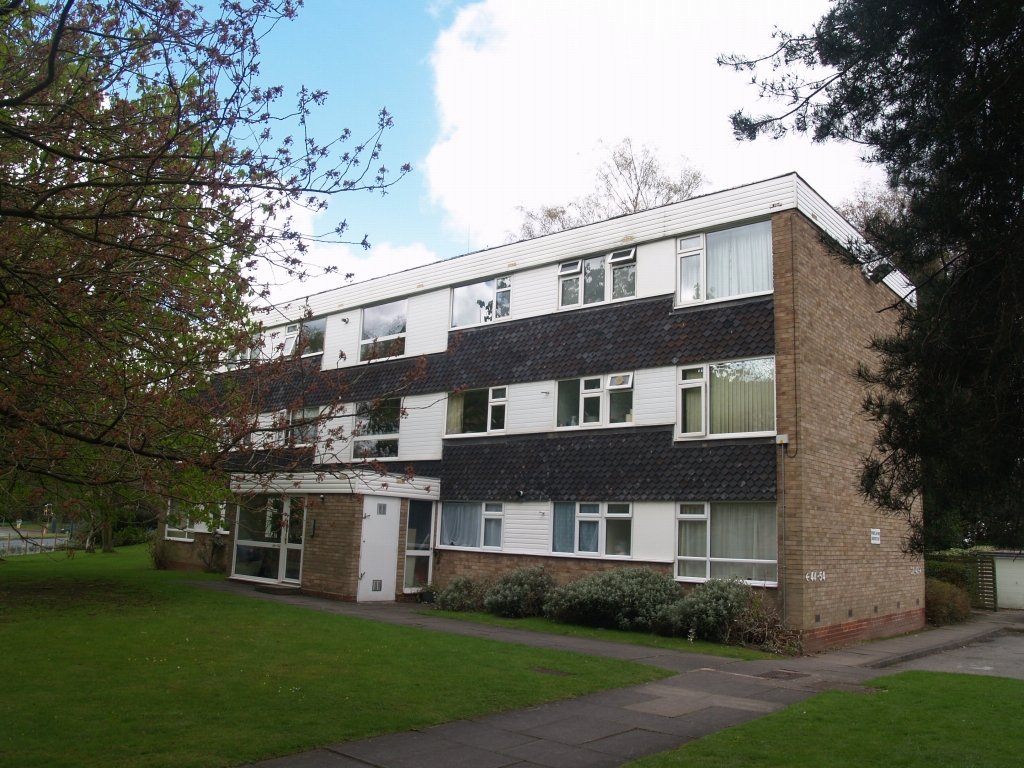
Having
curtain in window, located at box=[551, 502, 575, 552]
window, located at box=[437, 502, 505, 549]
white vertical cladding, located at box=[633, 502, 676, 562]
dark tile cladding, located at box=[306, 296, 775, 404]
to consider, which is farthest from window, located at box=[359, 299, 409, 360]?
white vertical cladding, located at box=[633, 502, 676, 562]

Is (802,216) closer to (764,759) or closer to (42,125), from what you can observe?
(764,759)

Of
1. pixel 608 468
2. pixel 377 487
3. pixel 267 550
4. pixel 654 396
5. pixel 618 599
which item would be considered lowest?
pixel 618 599

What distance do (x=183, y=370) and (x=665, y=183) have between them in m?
26.0

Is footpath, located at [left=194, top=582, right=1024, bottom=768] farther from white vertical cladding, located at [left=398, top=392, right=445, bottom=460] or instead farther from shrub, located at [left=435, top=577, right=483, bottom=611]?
white vertical cladding, located at [left=398, top=392, right=445, bottom=460]

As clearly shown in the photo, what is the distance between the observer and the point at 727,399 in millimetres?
15586

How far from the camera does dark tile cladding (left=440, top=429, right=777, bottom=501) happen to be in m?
15.0

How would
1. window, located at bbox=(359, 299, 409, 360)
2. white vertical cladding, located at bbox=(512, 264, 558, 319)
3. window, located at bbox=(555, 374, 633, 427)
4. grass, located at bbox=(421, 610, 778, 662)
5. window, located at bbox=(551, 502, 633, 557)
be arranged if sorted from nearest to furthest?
grass, located at bbox=(421, 610, 778, 662) < window, located at bbox=(551, 502, 633, 557) < window, located at bbox=(555, 374, 633, 427) < white vertical cladding, located at bbox=(512, 264, 558, 319) < window, located at bbox=(359, 299, 409, 360)

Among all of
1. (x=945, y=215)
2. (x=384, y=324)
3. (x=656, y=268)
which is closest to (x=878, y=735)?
(x=945, y=215)

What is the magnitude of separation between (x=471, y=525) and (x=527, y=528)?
1937 millimetres

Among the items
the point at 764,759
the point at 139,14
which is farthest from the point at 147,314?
the point at 764,759

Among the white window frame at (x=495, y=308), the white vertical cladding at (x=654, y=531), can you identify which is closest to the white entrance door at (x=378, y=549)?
the white window frame at (x=495, y=308)

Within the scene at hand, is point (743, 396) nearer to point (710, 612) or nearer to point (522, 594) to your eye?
point (710, 612)

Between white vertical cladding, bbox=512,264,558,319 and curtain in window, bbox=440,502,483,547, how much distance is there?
472 centimetres

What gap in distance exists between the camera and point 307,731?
7.23 metres
